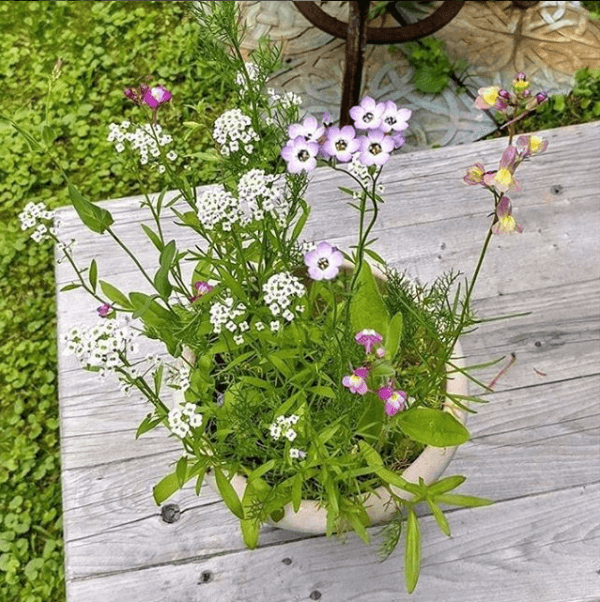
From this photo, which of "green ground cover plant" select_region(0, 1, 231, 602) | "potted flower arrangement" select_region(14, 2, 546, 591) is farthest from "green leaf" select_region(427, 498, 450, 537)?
"green ground cover plant" select_region(0, 1, 231, 602)

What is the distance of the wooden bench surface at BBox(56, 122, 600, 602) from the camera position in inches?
40.4

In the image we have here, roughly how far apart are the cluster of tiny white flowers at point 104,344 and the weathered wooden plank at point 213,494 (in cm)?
42

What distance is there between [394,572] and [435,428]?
0.86ft

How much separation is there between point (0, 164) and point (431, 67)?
121 centimetres

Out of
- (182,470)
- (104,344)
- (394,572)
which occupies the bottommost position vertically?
(394,572)

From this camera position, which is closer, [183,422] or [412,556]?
[183,422]

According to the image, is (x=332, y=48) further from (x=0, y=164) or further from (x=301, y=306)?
(x=301, y=306)

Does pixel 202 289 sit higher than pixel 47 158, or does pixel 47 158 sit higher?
pixel 202 289

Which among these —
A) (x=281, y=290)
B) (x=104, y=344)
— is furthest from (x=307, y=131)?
(x=104, y=344)

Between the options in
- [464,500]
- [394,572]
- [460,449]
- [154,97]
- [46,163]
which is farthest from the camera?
[46,163]

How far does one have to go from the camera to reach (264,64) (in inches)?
34.9

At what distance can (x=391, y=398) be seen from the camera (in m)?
0.81

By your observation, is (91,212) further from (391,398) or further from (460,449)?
(460,449)

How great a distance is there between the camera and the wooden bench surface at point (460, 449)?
1.03 metres
